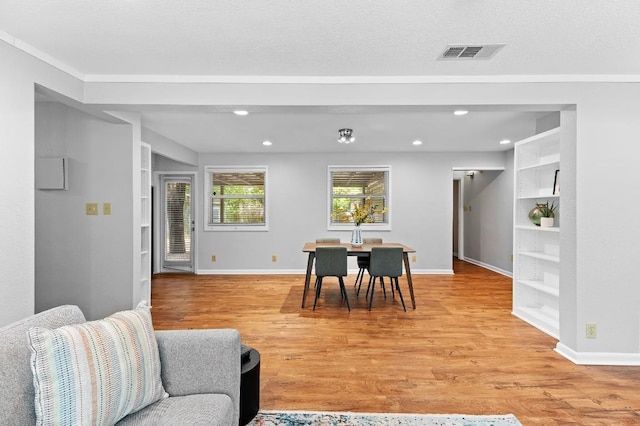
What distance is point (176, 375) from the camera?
5.32ft

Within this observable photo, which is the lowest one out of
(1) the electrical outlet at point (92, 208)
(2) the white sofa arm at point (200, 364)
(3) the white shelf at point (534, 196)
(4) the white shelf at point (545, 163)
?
(2) the white sofa arm at point (200, 364)

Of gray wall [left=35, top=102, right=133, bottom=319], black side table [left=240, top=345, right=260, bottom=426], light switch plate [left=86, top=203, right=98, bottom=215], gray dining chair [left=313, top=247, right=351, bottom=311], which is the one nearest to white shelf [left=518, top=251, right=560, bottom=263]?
gray dining chair [left=313, top=247, right=351, bottom=311]

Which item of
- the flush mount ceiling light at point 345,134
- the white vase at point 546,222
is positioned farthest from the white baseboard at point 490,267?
the flush mount ceiling light at point 345,134

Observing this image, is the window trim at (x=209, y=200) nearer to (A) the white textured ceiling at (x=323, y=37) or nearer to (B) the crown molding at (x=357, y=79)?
(A) the white textured ceiling at (x=323, y=37)

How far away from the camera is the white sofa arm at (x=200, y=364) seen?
63.7 inches

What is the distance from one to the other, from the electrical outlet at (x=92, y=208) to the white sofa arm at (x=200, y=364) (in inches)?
113

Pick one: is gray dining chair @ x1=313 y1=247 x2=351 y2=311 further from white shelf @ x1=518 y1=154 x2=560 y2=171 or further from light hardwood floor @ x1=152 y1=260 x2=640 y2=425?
white shelf @ x1=518 y1=154 x2=560 y2=171

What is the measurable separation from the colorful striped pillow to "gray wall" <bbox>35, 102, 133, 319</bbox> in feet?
9.08

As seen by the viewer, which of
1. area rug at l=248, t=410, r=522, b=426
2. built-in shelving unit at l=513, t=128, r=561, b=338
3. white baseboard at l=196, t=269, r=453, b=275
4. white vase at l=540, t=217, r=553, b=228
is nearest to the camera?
area rug at l=248, t=410, r=522, b=426

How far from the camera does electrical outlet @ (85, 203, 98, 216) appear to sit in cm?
393

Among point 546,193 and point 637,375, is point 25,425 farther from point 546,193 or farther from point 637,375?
point 546,193

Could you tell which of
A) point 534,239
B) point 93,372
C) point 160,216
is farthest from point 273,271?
point 93,372

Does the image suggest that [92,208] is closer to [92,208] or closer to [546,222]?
[92,208]

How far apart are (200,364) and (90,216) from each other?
3.08 m
